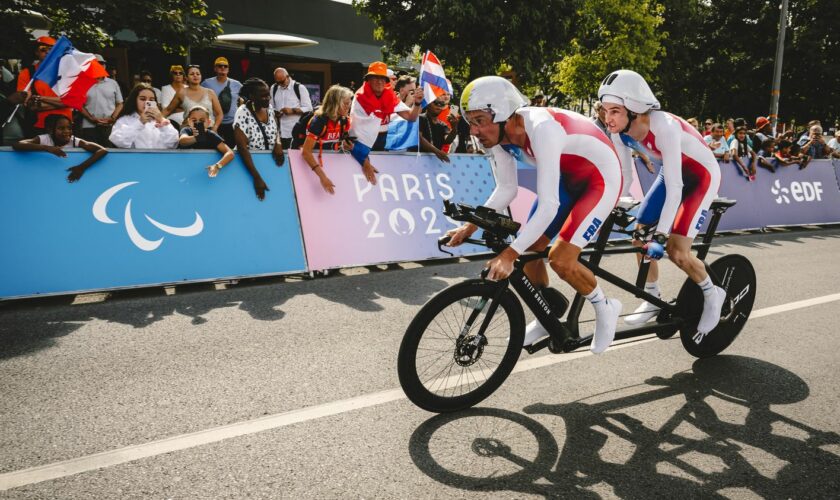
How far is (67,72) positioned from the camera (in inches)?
275

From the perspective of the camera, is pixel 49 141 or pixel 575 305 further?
pixel 49 141

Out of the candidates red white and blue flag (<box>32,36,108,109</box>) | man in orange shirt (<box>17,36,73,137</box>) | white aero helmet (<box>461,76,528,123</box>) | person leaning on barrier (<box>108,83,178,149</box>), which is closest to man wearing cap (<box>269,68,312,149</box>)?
person leaning on barrier (<box>108,83,178,149</box>)

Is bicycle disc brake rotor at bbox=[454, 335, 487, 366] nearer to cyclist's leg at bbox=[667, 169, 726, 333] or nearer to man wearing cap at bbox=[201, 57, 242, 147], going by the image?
cyclist's leg at bbox=[667, 169, 726, 333]

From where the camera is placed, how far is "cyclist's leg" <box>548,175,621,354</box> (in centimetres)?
369

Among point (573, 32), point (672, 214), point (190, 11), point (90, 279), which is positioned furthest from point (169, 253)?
point (573, 32)

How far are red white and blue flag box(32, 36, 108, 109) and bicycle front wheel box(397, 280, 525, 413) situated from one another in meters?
5.69

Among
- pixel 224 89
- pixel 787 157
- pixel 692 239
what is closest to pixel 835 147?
pixel 787 157

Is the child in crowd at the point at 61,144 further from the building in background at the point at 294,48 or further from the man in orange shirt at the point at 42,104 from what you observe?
the building in background at the point at 294,48

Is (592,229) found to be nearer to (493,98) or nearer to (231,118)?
(493,98)

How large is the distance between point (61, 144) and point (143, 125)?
90cm

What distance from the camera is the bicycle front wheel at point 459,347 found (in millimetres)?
3312

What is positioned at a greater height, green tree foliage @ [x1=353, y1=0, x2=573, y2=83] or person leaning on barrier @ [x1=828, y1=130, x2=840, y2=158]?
green tree foliage @ [x1=353, y1=0, x2=573, y2=83]

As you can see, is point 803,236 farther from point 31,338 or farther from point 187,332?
point 31,338

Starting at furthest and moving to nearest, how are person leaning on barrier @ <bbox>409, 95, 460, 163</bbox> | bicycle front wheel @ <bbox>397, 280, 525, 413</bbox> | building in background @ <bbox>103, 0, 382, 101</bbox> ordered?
building in background @ <bbox>103, 0, 382, 101</bbox> → person leaning on barrier @ <bbox>409, 95, 460, 163</bbox> → bicycle front wheel @ <bbox>397, 280, 525, 413</bbox>
